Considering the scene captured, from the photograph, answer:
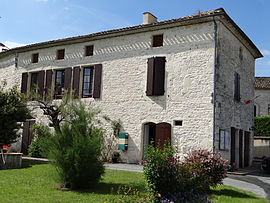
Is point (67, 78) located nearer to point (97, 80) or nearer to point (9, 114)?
point (97, 80)

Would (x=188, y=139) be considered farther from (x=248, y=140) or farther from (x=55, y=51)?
(x=55, y=51)

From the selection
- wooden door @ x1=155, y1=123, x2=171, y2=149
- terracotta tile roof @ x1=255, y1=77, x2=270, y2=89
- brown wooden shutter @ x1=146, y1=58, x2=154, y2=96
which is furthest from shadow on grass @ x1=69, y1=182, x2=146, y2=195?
terracotta tile roof @ x1=255, y1=77, x2=270, y2=89

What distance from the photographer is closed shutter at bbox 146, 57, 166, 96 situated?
13116mm

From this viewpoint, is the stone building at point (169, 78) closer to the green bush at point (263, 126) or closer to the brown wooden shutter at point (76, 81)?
the brown wooden shutter at point (76, 81)

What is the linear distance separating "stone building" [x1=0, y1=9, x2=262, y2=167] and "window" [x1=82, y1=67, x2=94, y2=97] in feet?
0.17

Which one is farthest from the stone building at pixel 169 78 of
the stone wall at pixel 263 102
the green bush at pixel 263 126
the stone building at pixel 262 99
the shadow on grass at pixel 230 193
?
the stone wall at pixel 263 102

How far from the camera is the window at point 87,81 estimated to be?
15.5 meters

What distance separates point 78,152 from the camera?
7.10 m

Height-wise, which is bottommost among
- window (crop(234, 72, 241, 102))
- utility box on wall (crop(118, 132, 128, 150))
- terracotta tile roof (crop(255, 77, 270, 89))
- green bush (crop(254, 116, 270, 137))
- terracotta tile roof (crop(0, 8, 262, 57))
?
utility box on wall (crop(118, 132, 128, 150))

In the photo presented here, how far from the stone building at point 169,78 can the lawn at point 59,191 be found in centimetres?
414

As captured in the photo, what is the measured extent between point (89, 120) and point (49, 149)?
47.4 inches

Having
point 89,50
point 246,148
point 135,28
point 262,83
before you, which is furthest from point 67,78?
point 262,83

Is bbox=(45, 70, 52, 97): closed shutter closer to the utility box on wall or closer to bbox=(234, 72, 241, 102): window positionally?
the utility box on wall

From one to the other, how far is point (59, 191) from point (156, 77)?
7.46m
